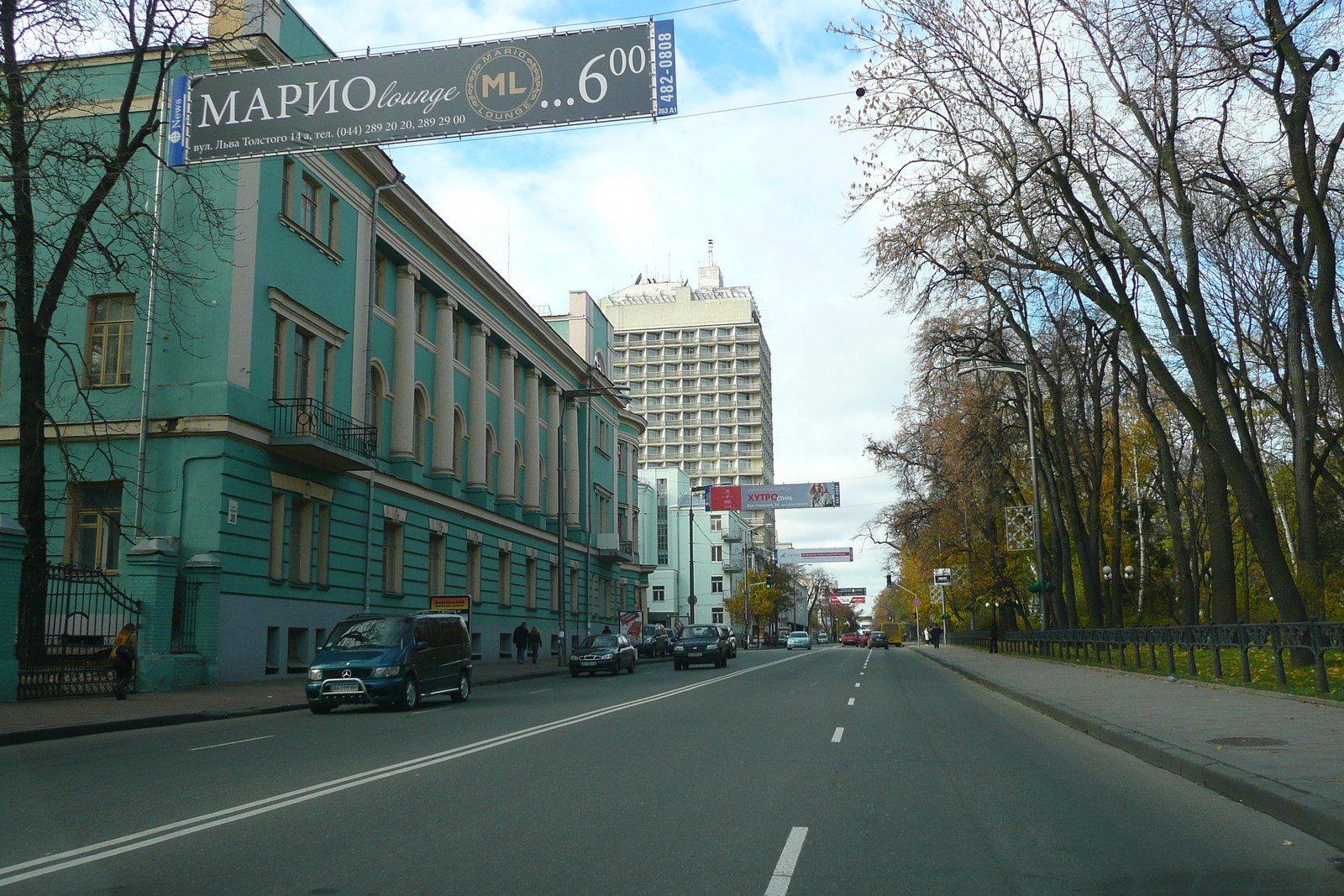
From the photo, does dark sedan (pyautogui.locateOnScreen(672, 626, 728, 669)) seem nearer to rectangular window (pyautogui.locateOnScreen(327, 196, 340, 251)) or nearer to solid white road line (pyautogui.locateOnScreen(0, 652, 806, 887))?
rectangular window (pyautogui.locateOnScreen(327, 196, 340, 251))

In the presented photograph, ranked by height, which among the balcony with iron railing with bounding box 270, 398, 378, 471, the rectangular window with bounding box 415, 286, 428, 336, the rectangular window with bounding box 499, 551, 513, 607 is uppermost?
the rectangular window with bounding box 415, 286, 428, 336

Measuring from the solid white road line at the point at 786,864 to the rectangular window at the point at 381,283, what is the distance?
100.0 feet

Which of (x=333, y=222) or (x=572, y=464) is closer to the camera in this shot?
(x=333, y=222)

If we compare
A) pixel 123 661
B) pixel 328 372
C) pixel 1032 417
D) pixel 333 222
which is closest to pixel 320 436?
pixel 328 372

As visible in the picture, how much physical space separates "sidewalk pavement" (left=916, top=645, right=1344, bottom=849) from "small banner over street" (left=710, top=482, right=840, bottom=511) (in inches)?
1366

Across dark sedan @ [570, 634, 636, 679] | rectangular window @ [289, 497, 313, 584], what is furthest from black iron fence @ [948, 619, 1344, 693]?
rectangular window @ [289, 497, 313, 584]

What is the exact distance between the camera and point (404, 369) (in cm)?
3584

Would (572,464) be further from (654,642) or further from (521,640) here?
(521,640)

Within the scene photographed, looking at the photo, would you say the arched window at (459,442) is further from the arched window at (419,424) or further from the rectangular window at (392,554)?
the rectangular window at (392,554)

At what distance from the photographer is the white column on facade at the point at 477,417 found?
42312mm

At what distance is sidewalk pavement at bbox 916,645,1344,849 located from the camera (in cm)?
783

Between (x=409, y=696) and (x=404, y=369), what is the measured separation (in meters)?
18.6

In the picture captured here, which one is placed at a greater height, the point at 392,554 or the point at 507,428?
the point at 507,428

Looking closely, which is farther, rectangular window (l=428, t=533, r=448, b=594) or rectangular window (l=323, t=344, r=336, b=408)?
rectangular window (l=428, t=533, r=448, b=594)
